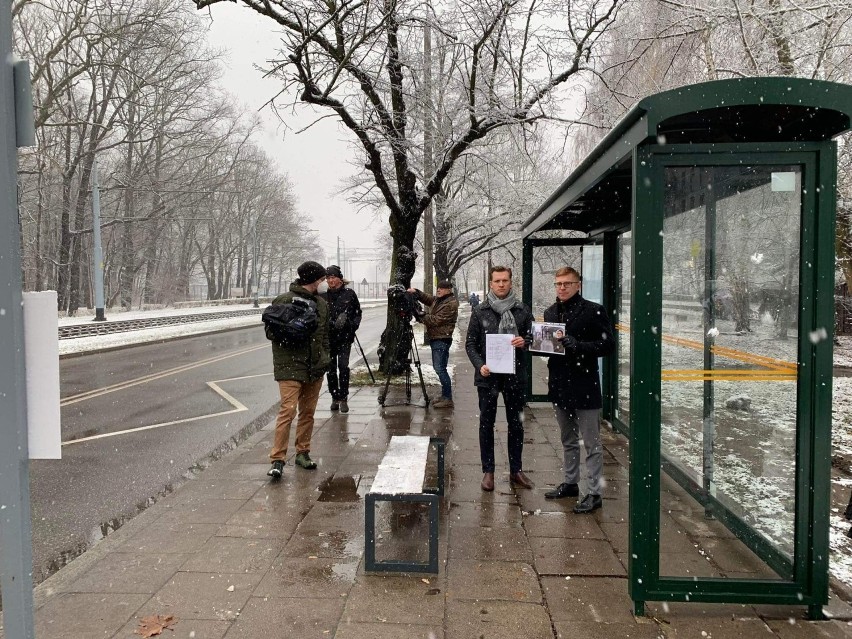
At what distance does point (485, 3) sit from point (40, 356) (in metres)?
10.1

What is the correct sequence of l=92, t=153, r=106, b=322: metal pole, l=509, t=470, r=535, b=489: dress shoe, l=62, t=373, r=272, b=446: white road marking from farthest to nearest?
l=92, t=153, r=106, b=322: metal pole
l=62, t=373, r=272, b=446: white road marking
l=509, t=470, r=535, b=489: dress shoe

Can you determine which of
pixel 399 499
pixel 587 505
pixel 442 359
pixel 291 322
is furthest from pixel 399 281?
pixel 399 499

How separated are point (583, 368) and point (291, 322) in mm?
2619

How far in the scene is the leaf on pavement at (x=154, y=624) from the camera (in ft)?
10.5

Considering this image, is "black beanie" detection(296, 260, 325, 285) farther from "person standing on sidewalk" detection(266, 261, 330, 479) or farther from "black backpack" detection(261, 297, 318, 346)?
"black backpack" detection(261, 297, 318, 346)

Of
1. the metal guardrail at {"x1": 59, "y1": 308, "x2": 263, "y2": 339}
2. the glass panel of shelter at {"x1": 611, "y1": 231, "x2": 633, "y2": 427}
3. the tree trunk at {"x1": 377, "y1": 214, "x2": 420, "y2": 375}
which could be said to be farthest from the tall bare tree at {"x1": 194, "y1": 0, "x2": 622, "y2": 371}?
the metal guardrail at {"x1": 59, "y1": 308, "x2": 263, "y2": 339}

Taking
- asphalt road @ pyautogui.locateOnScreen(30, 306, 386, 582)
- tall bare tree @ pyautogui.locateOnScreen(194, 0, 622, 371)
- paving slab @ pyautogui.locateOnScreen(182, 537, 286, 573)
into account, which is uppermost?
tall bare tree @ pyautogui.locateOnScreen(194, 0, 622, 371)

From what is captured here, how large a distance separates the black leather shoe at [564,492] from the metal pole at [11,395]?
4017 mm

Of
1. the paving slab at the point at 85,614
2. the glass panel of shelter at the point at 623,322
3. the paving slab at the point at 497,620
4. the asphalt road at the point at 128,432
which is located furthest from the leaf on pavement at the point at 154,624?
the glass panel of shelter at the point at 623,322

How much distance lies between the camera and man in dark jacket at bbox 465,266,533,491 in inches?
209

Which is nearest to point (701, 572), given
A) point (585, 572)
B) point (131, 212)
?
point (585, 572)

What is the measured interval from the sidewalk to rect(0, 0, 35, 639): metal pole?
1310mm

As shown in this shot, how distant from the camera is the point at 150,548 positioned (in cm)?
429

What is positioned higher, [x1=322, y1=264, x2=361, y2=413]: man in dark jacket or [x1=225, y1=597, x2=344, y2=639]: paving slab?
[x1=322, y1=264, x2=361, y2=413]: man in dark jacket
